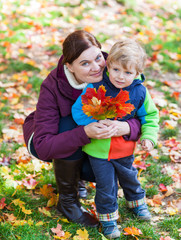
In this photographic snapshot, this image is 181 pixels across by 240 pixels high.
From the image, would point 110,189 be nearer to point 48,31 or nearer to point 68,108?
point 68,108

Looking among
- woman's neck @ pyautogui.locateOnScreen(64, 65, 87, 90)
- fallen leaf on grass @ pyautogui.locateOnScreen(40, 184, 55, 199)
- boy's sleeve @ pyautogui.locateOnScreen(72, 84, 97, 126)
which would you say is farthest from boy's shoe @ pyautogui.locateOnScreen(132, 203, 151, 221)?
woman's neck @ pyautogui.locateOnScreen(64, 65, 87, 90)

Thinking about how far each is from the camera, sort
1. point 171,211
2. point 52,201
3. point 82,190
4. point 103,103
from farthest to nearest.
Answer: point 82,190 < point 52,201 < point 171,211 < point 103,103

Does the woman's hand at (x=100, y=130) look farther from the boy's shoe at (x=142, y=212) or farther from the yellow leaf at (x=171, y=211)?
the yellow leaf at (x=171, y=211)

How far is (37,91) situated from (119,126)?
223 cm

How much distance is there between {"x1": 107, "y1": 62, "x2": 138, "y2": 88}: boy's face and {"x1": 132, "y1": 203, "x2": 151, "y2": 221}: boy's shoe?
3.30 feet

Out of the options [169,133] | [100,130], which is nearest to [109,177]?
[100,130]

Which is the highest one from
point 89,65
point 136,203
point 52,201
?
point 89,65

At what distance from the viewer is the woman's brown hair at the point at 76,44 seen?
7.47 feet

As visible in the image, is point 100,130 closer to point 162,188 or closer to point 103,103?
point 103,103

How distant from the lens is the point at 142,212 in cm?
255

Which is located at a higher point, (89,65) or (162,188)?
(89,65)

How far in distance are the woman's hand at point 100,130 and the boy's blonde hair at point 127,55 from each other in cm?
41

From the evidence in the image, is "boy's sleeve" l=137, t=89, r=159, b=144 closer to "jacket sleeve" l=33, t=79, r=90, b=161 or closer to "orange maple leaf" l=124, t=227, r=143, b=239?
"jacket sleeve" l=33, t=79, r=90, b=161

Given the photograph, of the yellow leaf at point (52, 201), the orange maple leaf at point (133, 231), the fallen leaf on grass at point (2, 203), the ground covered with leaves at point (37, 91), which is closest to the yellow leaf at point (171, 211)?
the ground covered with leaves at point (37, 91)
